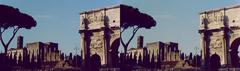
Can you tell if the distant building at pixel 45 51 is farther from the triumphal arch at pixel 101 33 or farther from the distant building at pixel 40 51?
the triumphal arch at pixel 101 33

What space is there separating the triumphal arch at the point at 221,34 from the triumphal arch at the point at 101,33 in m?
6.97

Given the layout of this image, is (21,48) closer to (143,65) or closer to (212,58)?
(143,65)

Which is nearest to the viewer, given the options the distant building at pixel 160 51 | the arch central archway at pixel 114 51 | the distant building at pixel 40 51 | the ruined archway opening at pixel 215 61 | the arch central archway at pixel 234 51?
the arch central archway at pixel 234 51

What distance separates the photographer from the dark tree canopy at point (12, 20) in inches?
1497

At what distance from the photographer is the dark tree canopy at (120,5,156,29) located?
1506 inches

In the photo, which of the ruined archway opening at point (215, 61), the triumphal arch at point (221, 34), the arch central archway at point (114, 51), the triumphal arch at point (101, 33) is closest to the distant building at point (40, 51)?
the triumphal arch at point (101, 33)

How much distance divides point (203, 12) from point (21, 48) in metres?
28.6

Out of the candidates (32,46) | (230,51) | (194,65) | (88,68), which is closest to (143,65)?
(194,65)

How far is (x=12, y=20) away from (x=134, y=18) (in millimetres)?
10136

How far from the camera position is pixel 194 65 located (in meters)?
47.0

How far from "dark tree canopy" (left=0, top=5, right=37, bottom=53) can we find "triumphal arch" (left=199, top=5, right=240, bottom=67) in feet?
48.9

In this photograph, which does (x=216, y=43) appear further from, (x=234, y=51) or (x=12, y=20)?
(x=12, y=20)

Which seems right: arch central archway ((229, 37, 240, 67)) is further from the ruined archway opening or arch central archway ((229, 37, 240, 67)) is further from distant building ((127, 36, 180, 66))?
distant building ((127, 36, 180, 66))

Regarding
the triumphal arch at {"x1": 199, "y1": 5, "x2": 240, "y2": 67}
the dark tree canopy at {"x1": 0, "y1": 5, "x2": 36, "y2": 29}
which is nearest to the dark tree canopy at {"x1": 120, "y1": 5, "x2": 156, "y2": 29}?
the triumphal arch at {"x1": 199, "y1": 5, "x2": 240, "y2": 67}
